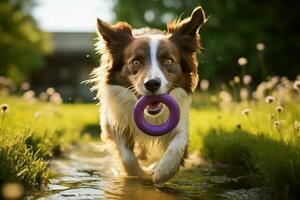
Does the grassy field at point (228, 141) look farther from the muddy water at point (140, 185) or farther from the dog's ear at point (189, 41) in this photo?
the dog's ear at point (189, 41)

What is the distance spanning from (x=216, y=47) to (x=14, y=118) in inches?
548

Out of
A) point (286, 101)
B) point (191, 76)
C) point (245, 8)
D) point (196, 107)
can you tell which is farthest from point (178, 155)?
point (245, 8)

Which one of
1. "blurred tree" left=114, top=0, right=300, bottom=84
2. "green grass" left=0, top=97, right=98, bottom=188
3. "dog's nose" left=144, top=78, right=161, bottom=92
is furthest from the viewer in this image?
"blurred tree" left=114, top=0, right=300, bottom=84

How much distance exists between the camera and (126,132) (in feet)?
21.0

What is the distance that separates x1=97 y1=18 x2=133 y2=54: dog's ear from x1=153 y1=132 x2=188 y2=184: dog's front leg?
52.3 inches

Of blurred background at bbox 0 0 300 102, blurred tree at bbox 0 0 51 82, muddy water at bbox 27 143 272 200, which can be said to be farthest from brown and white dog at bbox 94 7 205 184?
blurred tree at bbox 0 0 51 82

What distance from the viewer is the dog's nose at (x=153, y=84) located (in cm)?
534

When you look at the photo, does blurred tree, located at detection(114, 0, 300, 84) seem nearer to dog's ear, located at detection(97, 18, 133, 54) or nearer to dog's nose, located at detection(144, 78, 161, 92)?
dog's ear, located at detection(97, 18, 133, 54)

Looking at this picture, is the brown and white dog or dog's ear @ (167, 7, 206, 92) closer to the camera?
the brown and white dog

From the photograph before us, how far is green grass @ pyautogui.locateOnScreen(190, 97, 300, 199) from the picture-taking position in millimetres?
4531

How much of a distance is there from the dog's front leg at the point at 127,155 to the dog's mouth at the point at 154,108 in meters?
0.61

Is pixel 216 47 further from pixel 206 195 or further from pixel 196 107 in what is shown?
pixel 206 195

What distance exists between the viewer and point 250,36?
68.6 feet

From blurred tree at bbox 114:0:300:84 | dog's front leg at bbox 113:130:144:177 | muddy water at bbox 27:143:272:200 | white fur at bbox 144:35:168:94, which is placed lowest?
muddy water at bbox 27:143:272:200
